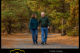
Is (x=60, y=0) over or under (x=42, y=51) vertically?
over

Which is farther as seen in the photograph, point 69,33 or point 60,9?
point 60,9

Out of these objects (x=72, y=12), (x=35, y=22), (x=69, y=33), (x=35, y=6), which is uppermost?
(x=35, y=6)

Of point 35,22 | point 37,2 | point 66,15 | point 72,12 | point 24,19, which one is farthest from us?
point 24,19

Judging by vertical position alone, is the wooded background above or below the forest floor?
above

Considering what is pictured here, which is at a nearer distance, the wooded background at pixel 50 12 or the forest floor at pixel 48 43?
the forest floor at pixel 48 43

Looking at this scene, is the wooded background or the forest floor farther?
the wooded background

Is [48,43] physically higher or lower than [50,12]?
lower

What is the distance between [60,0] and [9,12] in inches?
319

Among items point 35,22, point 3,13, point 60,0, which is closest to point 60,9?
point 60,0

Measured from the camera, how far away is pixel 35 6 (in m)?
16.6

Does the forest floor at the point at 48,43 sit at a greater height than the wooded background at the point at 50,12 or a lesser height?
lesser

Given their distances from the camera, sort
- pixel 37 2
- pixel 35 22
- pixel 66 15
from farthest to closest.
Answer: pixel 37 2 < pixel 66 15 < pixel 35 22

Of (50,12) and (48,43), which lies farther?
(50,12)

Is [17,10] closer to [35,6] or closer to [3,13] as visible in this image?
[3,13]
